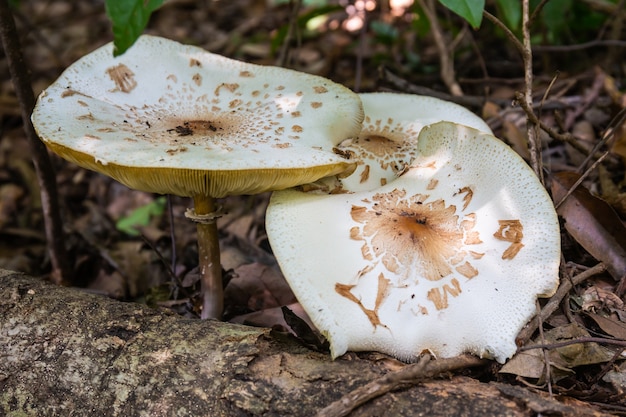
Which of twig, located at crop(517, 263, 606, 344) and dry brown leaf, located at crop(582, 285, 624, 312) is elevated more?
twig, located at crop(517, 263, 606, 344)

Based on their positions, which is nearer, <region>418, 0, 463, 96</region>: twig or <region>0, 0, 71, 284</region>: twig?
<region>0, 0, 71, 284</region>: twig

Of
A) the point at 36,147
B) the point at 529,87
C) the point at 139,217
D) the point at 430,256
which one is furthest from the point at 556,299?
the point at 139,217

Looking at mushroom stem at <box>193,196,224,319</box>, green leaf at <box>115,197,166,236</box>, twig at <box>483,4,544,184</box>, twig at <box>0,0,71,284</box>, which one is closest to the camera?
twig at <box>483,4,544,184</box>

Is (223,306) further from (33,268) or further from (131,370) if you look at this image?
(33,268)

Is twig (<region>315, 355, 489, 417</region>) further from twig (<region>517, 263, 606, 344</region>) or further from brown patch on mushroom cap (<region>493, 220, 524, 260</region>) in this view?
brown patch on mushroom cap (<region>493, 220, 524, 260</region>)

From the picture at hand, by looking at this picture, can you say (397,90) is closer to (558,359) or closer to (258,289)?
(258,289)

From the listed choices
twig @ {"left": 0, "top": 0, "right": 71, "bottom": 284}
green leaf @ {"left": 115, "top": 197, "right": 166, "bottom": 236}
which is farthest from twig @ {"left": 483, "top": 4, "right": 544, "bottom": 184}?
green leaf @ {"left": 115, "top": 197, "right": 166, "bottom": 236}
